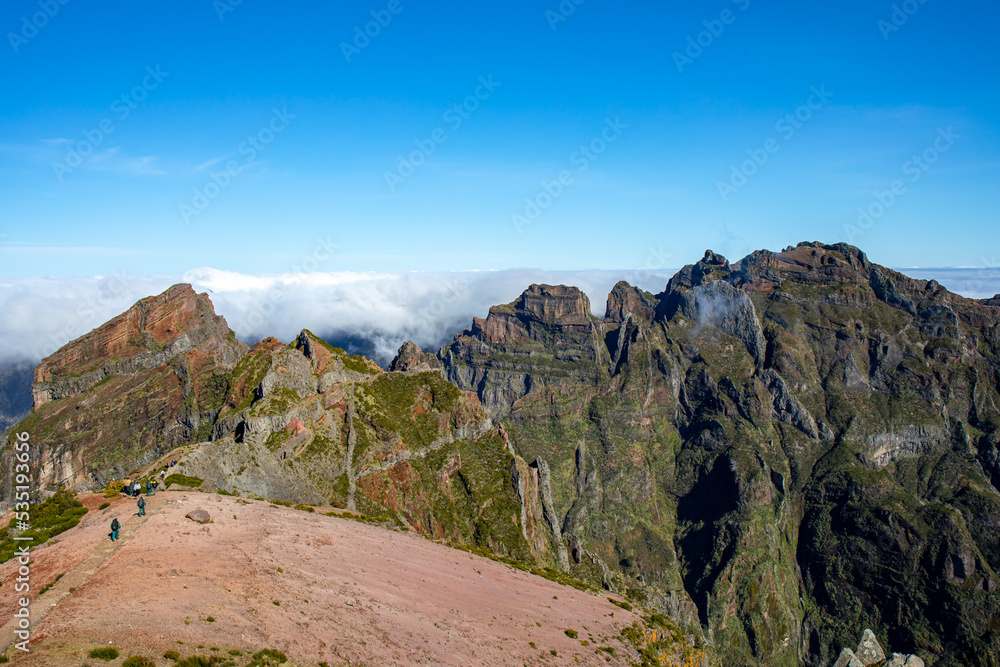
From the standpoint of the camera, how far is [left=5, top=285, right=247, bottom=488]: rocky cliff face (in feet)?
446

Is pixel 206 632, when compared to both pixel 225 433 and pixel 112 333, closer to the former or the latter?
pixel 225 433

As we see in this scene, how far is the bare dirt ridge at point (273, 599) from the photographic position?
3195cm

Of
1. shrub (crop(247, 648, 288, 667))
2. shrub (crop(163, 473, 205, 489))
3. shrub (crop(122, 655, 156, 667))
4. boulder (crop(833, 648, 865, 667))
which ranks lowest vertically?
boulder (crop(833, 648, 865, 667))

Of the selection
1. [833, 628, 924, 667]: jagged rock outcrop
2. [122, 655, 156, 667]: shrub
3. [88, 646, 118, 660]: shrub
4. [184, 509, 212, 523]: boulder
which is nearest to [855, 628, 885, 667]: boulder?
[833, 628, 924, 667]: jagged rock outcrop

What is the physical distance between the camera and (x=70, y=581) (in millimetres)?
35969

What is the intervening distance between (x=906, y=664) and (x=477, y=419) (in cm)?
7985

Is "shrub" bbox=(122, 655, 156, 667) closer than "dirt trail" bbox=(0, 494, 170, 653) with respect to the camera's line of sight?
Yes

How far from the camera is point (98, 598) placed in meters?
33.9

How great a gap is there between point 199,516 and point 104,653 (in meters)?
25.3

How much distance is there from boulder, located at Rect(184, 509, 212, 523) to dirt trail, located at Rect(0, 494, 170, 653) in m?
3.31

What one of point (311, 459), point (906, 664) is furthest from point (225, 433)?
point (906, 664)

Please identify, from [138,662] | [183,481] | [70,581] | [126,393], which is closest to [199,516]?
[70,581]

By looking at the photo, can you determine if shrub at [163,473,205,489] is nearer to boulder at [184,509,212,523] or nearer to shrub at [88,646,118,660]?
boulder at [184,509,212,523]

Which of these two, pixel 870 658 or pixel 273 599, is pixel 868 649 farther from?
pixel 273 599
